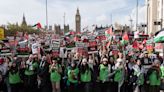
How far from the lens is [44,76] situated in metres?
13.1

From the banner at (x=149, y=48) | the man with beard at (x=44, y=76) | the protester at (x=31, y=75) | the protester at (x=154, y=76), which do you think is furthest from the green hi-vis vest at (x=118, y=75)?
the banner at (x=149, y=48)

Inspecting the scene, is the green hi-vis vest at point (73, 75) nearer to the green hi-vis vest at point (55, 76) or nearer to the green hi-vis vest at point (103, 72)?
the green hi-vis vest at point (55, 76)

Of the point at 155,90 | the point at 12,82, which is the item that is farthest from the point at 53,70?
the point at 155,90

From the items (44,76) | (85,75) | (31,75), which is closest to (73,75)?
(85,75)

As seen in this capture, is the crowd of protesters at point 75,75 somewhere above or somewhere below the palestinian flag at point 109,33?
below

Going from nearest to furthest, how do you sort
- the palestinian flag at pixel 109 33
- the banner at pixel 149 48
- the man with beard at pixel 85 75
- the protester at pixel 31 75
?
the man with beard at pixel 85 75, the protester at pixel 31 75, the banner at pixel 149 48, the palestinian flag at pixel 109 33

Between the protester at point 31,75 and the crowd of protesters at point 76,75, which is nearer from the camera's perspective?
the crowd of protesters at point 76,75

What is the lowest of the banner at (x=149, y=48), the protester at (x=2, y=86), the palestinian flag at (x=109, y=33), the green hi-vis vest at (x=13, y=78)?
the protester at (x=2, y=86)

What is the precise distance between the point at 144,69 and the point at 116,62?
1198 millimetres

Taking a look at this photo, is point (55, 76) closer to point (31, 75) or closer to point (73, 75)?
point (73, 75)

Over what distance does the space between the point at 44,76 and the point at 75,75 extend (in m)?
1.13

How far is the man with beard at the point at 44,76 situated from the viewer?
13117 mm

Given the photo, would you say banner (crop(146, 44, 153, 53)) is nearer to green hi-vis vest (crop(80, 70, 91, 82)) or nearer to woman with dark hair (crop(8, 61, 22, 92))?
green hi-vis vest (crop(80, 70, 91, 82))

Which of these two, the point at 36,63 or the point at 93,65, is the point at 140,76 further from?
A: the point at 36,63
